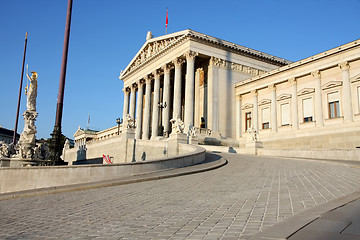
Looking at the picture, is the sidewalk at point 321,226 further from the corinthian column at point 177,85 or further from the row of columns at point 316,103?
the corinthian column at point 177,85

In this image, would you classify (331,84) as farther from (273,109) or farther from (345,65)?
(273,109)

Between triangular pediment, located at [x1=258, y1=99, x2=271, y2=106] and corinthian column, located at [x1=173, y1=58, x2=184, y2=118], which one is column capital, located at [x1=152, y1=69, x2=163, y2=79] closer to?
corinthian column, located at [x1=173, y1=58, x2=184, y2=118]

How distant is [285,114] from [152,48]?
24.0 metres

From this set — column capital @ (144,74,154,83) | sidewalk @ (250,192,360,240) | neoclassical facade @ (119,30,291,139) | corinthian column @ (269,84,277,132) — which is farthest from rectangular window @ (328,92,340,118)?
sidewalk @ (250,192,360,240)

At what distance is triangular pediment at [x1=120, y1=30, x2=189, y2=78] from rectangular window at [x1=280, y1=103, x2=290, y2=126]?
15135 mm

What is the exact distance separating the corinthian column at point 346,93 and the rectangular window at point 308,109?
4.15 metres

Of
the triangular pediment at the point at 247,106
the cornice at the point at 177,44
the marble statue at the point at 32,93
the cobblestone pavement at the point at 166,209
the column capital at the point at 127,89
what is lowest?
the cobblestone pavement at the point at 166,209

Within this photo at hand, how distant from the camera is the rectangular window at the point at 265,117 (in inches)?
1560

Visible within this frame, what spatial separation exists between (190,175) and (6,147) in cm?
1973

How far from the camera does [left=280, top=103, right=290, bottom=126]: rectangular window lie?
37125 mm

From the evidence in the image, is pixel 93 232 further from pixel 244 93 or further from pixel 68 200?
pixel 244 93

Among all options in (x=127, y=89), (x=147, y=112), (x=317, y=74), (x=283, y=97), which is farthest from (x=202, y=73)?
(x=127, y=89)

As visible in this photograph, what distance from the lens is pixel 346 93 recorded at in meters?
30.4

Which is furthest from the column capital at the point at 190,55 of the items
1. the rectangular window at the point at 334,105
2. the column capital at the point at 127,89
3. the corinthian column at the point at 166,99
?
the column capital at the point at 127,89
